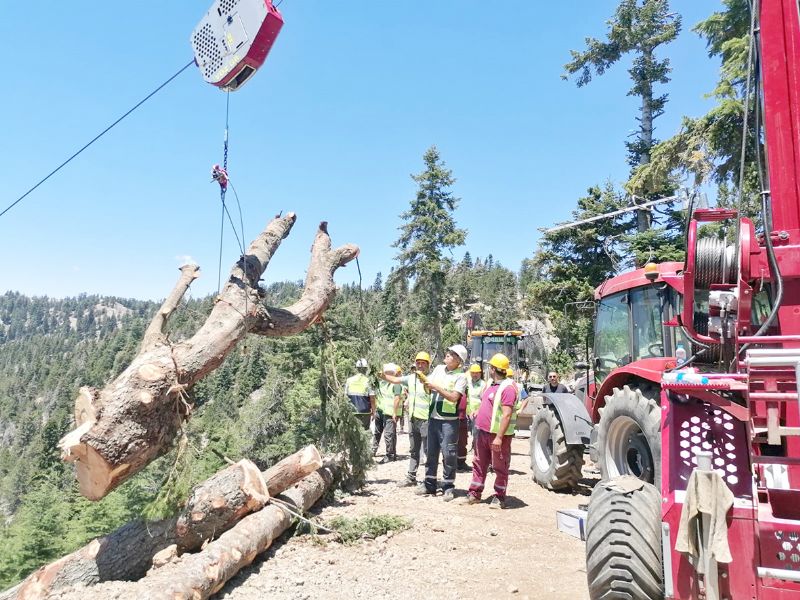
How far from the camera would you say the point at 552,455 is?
7801 mm

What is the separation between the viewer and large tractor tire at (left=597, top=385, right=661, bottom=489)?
5117 mm

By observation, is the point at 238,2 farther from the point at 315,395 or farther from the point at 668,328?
the point at 315,395

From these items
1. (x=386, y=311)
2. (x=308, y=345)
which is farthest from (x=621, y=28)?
(x=386, y=311)

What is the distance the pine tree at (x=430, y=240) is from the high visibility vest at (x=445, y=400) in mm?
26126

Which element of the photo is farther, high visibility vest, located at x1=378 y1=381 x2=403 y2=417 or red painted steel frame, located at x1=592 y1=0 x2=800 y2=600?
high visibility vest, located at x1=378 y1=381 x2=403 y2=417

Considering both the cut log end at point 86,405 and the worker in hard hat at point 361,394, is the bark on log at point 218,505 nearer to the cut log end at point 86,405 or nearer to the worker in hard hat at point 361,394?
the cut log end at point 86,405

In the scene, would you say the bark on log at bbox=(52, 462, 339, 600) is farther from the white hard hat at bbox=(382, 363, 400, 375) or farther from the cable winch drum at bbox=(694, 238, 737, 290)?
the cable winch drum at bbox=(694, 238, 737, 290)

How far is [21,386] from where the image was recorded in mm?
143125

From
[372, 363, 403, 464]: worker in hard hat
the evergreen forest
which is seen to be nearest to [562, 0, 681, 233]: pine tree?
the evergreen forest

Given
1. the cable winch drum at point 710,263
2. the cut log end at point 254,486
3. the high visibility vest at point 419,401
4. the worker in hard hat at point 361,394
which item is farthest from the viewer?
the worker in hard hat at point 361,394

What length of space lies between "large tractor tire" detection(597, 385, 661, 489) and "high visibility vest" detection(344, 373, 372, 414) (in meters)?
4.54

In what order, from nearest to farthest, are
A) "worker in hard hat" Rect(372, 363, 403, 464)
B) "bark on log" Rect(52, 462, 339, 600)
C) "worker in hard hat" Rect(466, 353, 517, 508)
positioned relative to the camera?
"bark on log" Rect(52, 462, 339, 600) < "worker in hard hat" Rect(466, 353, 517, 508) < "worker in hard hat" Rect(372, 363, 403, 464)

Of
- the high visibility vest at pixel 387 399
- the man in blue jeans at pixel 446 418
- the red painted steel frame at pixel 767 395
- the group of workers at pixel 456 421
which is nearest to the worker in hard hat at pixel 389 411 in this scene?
the high visibility vest at pixel 387 399

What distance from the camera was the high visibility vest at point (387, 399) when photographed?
10.1 metres
